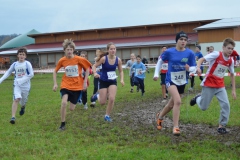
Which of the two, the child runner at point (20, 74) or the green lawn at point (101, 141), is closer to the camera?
the green lawn at point (101, 141)

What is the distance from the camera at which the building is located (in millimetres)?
51969

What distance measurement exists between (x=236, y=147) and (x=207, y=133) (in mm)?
1287

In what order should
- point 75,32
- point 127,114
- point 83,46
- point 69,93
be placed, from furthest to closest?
point 75,32 → point 83,46 → point 127,114 → point 69,93

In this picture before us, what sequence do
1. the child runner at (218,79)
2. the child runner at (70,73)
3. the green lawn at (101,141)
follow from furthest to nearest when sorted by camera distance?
the child runner at (70,73)
the child runner at (218,79)
the green lawn at (101,141)

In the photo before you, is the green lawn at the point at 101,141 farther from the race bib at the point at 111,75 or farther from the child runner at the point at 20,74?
the race bib at the point at 111,75

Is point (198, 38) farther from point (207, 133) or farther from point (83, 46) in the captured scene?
point (207, 133)

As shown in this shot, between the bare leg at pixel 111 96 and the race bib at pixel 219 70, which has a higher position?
the race bib at pixel 219 70

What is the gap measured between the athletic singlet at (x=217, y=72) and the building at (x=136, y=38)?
44.5 metres

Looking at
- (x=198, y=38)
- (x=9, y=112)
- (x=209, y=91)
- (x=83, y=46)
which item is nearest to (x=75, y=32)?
(x=83, y=46)

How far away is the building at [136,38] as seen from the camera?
52.0 meters

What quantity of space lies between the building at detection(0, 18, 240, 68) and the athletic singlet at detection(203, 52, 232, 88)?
1754 inches

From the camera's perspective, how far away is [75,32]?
64750 millimetres

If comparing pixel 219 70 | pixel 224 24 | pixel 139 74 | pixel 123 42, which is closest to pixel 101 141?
pixel 219 70

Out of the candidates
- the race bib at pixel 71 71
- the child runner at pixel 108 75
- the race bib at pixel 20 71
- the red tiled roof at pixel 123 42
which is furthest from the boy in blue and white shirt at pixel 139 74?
the red tiled roof at pixel 123 42
